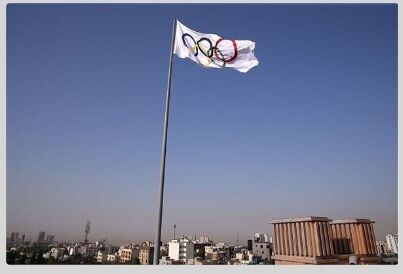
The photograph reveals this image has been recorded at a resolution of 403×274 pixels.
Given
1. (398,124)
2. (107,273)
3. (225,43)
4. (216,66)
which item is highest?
(225,43)

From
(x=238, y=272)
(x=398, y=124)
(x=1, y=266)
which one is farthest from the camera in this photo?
(x=398, y=124)

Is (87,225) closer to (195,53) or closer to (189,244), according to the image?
(189,244)

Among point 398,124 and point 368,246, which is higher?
point 398,124

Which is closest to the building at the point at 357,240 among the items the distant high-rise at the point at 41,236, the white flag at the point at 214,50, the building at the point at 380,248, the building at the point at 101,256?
the building at the point at 380,248

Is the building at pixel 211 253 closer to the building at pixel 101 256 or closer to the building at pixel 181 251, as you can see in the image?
the building at pixel 181 251

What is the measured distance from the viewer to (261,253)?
6322 centimetres

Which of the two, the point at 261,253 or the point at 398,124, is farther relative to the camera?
the point at 261,253

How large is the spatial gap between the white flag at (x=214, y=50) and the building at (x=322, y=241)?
412 cm

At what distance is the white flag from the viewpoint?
25.2 ft

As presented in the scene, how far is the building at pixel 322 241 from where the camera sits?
823cm

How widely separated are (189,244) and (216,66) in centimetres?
6884

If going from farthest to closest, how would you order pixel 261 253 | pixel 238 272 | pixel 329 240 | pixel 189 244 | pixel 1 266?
pixel 189 244
pixel 261 253
pixel 329 240
pixel 1 266
pixel 238 272

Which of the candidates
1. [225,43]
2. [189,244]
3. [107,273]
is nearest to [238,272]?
[107,273]

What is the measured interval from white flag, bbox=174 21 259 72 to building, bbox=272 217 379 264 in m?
4.12
